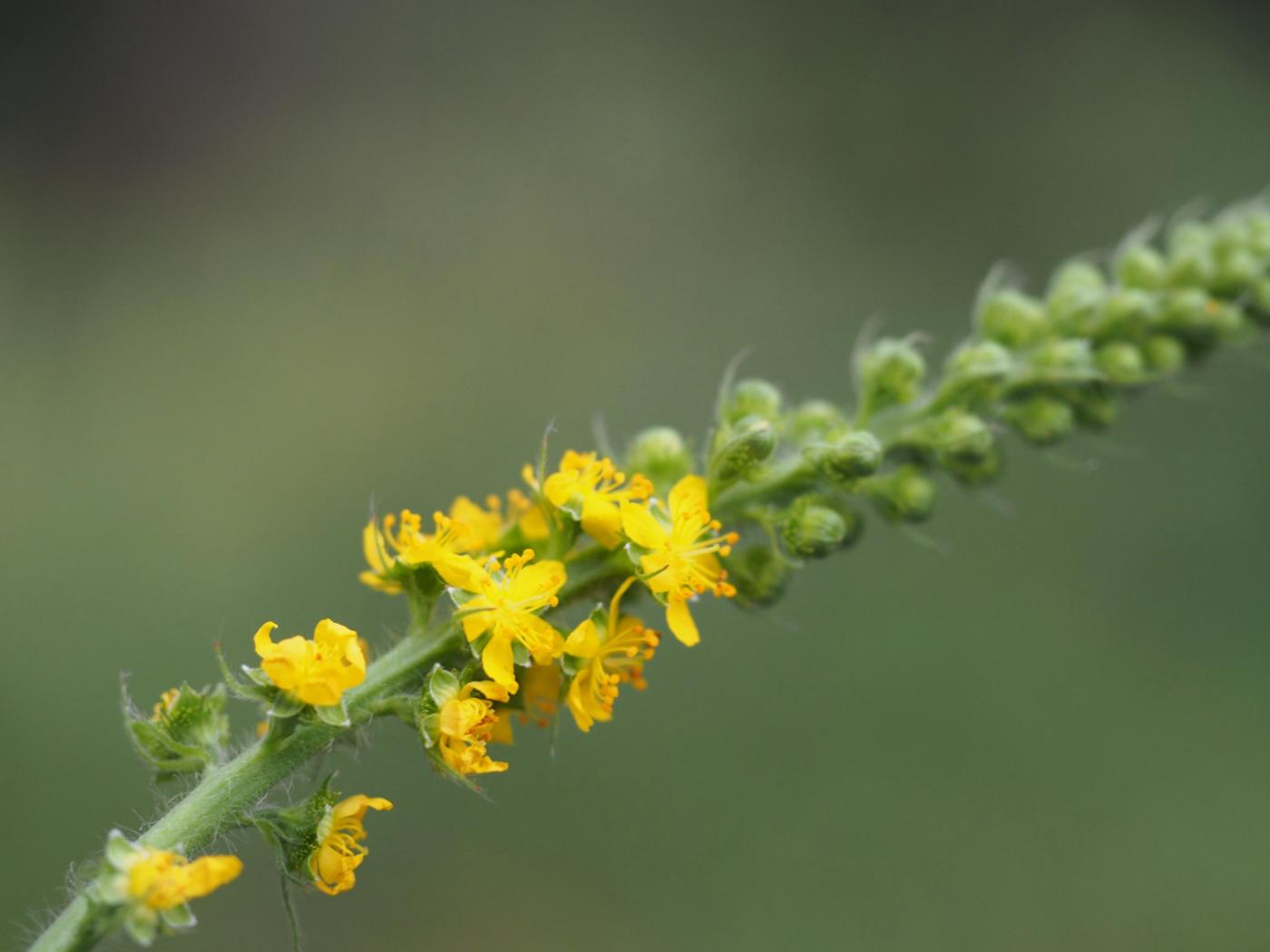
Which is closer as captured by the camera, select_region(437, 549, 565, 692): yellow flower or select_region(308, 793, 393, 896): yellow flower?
select_region(308, 793, 393, 896): yellow flower

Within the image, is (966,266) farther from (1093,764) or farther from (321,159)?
(321,159)

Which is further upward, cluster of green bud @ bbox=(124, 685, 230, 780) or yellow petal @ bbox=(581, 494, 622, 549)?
yellow petal @ bbox=(581, 494, 622, 549)

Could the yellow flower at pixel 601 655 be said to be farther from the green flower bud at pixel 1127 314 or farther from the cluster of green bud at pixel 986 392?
the green flower bud at pixel 1127 314

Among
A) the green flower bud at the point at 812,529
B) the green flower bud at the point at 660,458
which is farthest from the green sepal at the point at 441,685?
the green flower bud at the point at 812,529

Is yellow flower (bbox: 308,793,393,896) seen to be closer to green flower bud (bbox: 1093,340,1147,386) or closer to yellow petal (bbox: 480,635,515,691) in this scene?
yellow petal (bbox: 480,635,515,691)

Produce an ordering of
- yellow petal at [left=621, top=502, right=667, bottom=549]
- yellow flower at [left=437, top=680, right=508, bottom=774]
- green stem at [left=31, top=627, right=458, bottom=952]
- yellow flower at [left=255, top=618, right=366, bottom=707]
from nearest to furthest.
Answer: green stem at [left=31, top=627, right=458, bottom=952]
yellow flower at [left=255, top=618, right=366, bottom=707]
yellow flower at [left=437, top=680, right=508, bottom=774]
yellow petal at [left=621, top=502, right=667, bottom=549]

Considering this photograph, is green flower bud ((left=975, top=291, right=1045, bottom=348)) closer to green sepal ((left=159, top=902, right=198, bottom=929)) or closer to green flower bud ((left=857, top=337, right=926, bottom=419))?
green flower bud ((left=857, top=337, right=926, bottom=419))

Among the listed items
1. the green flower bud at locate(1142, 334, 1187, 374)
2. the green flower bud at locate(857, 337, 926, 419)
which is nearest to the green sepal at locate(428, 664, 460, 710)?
the green flower bud at locate(857, 337, 926, 419)

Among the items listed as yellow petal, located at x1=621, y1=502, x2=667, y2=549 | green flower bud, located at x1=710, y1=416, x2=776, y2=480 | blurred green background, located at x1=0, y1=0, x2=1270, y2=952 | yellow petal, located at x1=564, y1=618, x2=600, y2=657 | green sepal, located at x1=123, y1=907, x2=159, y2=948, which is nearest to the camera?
green sepal, located at x1=123, y1=907, x2=159, y2=948


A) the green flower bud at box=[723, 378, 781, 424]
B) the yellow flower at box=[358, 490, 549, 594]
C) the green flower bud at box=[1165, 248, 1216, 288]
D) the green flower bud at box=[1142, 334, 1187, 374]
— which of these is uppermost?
the green flower bud at box=[1165, 248, 1216, 288]
